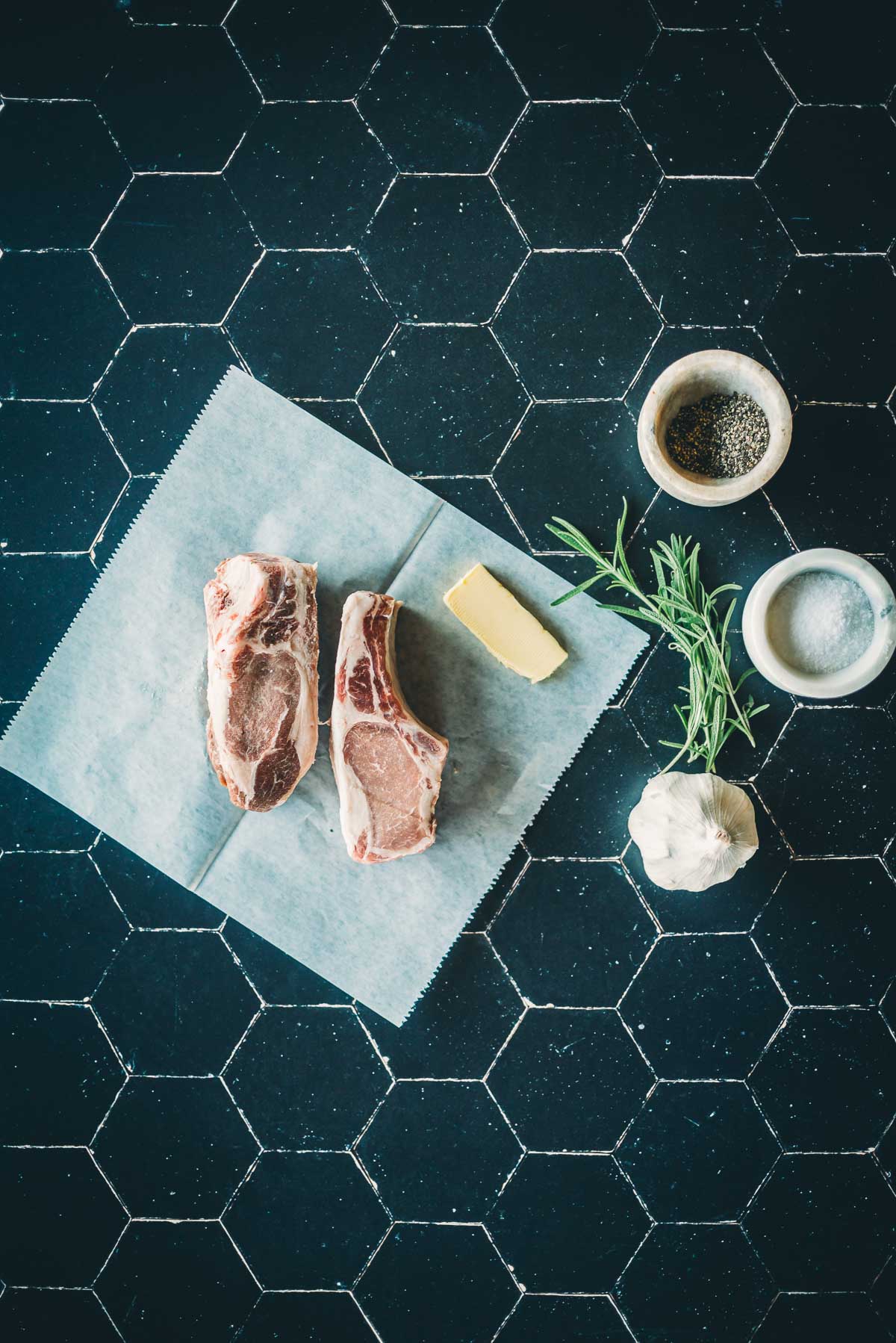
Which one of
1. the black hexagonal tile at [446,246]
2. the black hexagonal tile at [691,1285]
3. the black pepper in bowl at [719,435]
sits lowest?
the black hexagonal tile at [691,1285]

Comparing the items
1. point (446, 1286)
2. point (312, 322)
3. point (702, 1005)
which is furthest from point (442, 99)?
point (446, 1286)

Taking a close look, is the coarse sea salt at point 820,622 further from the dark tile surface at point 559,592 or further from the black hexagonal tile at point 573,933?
the black hexagonal tile at point 573,933

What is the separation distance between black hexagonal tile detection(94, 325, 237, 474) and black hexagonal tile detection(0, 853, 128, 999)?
48cm

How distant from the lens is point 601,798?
3.21ft

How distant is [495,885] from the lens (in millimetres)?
983

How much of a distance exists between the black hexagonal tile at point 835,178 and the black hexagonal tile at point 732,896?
2.03 ft

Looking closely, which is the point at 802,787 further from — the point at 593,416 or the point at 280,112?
the point at 280,112

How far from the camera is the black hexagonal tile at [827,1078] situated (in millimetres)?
994

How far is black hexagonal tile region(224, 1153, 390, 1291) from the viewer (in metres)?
1.00

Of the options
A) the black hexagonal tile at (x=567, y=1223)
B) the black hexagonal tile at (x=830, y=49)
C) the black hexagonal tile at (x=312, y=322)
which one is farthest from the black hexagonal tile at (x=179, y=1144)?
the black hexagonal tile at (x=830, y=49)

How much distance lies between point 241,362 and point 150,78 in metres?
0.34

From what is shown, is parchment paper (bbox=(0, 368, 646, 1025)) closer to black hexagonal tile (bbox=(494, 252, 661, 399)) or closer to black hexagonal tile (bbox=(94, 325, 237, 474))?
black hexagonal tile (bbox=(94, 325, 237, 474))

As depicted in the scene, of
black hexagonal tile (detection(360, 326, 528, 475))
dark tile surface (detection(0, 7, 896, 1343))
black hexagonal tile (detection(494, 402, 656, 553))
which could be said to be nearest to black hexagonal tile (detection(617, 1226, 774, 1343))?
dark tile surface (detection(0, 7, 896, 1343))

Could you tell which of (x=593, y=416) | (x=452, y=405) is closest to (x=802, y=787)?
(x=593, y=416)
